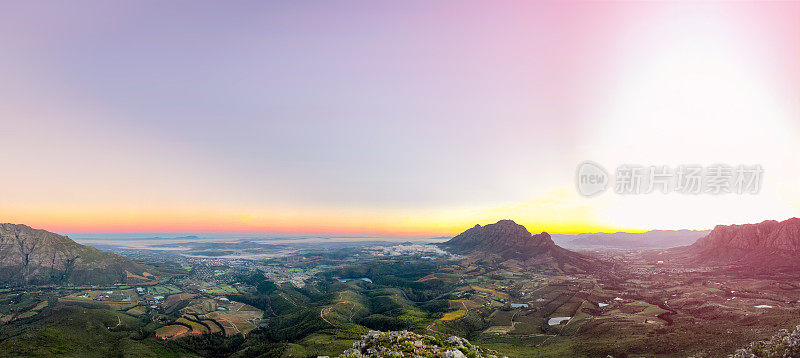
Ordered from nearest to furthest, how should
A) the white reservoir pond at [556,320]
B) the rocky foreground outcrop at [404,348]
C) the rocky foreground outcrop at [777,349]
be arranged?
the rocky foreground outcrop at [777,349], the rocky foreground outcrop at [404,348], the white reservoir pond at [556,320]

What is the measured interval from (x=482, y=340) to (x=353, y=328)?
7150 cm

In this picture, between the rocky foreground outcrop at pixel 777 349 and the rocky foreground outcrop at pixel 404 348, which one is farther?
the rocky foreground outcrop at pixel 404 348

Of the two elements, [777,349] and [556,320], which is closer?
[777,349]

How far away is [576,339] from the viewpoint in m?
131

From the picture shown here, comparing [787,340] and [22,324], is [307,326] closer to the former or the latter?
[22,324]

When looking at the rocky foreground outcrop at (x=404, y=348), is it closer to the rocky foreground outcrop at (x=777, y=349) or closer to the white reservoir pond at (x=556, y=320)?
the rocky foreground outcrop at (x=777, y=349)

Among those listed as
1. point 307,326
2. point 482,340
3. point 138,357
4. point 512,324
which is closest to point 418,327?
point 482,340

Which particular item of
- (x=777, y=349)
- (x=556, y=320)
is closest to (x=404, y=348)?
(x=777, y=349)

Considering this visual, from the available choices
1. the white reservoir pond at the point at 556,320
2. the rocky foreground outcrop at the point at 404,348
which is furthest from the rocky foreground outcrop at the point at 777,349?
the white reservoir pond at the point at 556,320

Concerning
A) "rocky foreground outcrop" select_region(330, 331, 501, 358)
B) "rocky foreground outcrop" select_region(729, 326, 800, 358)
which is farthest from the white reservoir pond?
"rocky foreground outcrop" select_region(330, 331, 501, 358)

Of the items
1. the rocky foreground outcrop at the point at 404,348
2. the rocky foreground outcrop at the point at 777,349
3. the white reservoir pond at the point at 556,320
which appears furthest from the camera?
the white reservoir pond at the point at 556,320

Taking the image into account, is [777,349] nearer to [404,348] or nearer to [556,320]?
[404,348]

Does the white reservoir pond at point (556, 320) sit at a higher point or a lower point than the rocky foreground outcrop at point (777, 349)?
lower

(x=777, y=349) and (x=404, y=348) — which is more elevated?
(x=777, y=349)
